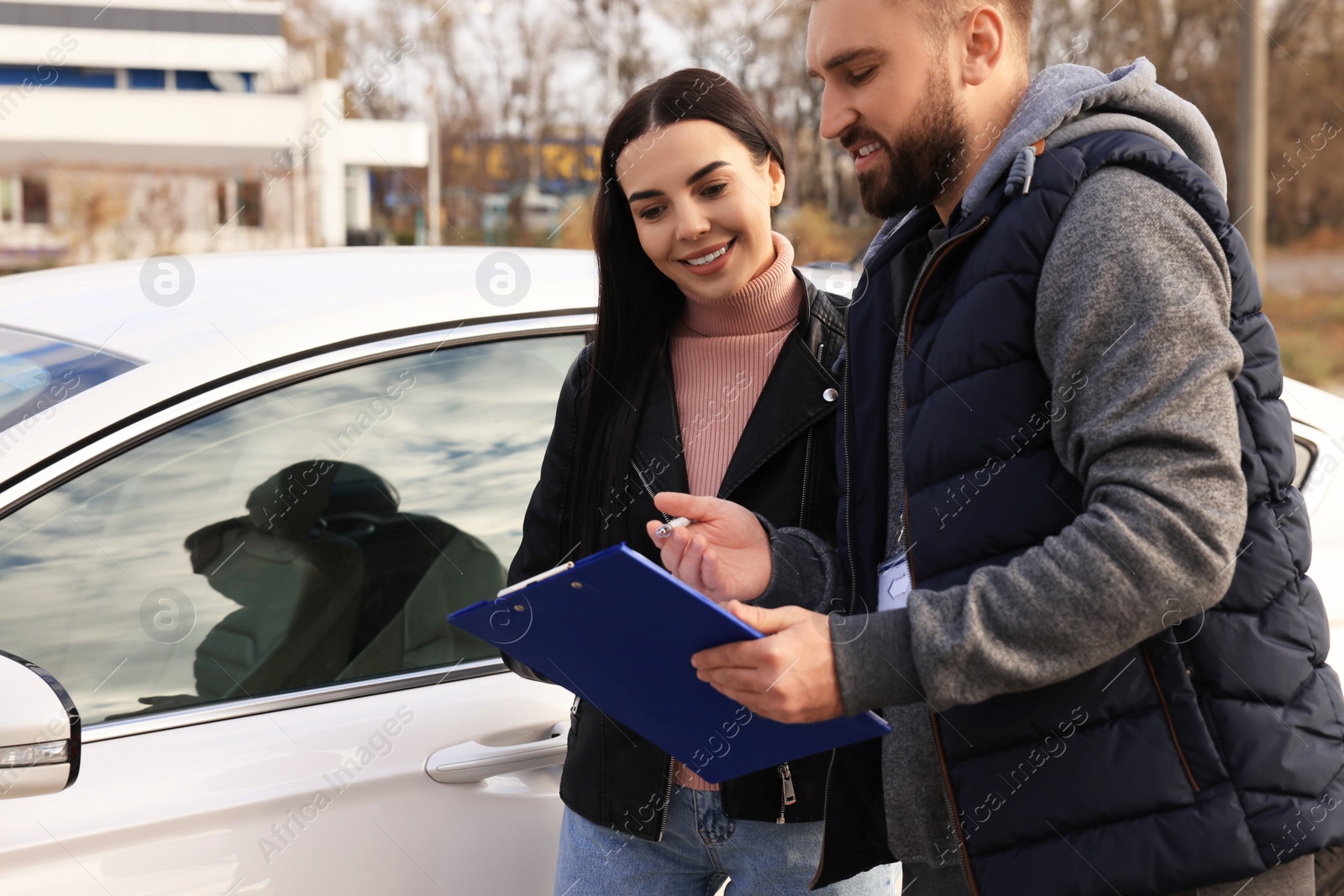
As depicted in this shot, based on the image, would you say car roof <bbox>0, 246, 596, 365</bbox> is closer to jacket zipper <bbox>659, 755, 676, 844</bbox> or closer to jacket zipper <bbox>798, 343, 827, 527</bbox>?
jacket zipper <bbox>798, 343, 827, 527</bbox>

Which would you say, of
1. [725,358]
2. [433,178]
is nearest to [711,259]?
[725,358]

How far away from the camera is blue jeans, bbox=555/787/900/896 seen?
1.72 metres

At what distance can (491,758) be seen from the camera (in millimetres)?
1906

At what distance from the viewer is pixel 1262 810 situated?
121 cm

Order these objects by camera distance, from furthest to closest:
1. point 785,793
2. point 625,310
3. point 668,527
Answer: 1. point 625,310
2. point 785,793
3. point 668,527

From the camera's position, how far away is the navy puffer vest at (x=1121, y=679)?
122 cm

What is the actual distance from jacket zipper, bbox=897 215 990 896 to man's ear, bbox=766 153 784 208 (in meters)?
0.65

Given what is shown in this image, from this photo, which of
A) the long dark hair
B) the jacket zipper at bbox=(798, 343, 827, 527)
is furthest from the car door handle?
the jacket zipper at bbox=(798, 343, 827, 527)

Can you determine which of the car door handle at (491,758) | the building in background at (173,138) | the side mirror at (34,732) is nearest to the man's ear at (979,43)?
the car door handle at (491,758)

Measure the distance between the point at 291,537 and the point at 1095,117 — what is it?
4.61ft

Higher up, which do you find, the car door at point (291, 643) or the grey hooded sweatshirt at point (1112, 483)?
the grey hooded sweatshirt at point (1112, 483)

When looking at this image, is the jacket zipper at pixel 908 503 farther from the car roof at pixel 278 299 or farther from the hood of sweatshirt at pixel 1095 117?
the car roof at pixel 278 299

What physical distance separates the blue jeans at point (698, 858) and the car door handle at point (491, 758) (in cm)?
13

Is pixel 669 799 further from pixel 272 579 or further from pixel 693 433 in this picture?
pixel 272 579
